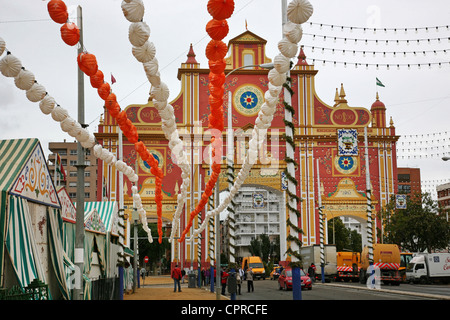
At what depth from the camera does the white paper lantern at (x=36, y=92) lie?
972 centimetres

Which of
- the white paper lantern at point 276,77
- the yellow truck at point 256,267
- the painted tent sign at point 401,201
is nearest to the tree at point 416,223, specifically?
the painted tent sign at point 401,201

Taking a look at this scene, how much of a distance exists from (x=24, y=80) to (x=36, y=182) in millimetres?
3618

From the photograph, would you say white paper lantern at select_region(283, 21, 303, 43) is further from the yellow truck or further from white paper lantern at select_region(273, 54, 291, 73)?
the yellow truck

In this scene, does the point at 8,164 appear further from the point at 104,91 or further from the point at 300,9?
the point at 300,9

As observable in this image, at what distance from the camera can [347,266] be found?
44344 millimetres

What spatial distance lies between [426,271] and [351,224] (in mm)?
92025

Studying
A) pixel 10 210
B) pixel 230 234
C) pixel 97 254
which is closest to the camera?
pixel 10 210

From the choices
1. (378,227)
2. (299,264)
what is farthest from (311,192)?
(299,264)

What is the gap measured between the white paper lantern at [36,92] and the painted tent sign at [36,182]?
2079 mm

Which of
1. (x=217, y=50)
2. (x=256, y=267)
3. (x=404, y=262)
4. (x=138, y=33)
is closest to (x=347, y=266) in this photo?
(x=404, y=262)

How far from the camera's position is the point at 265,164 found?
151 ft

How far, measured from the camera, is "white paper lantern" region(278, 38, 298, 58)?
866 centimetres
